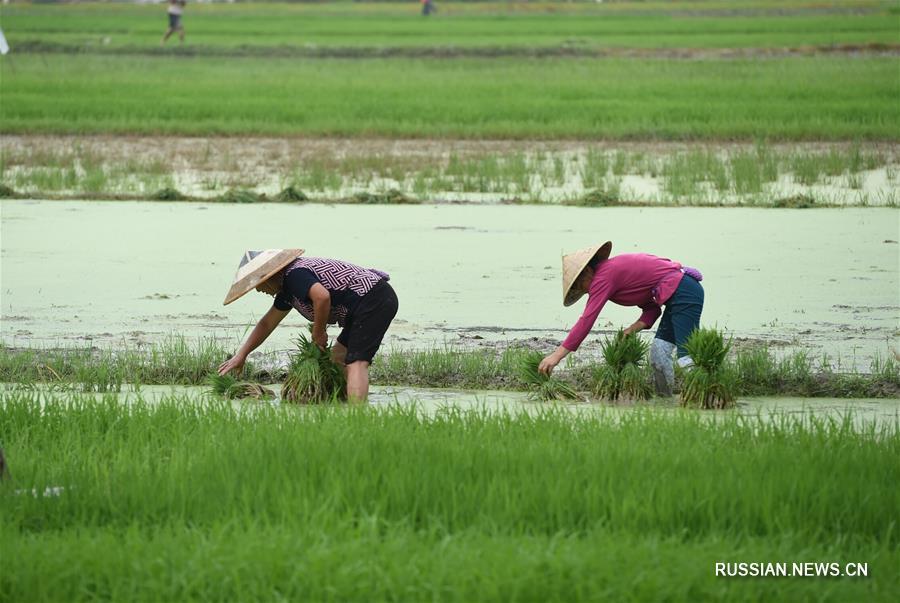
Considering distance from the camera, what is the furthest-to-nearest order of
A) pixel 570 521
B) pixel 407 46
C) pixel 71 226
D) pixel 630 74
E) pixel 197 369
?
pixel 407 46 < pixel 630 74 < pixel 71 226 < pixel 197 369 < pixel 570 521

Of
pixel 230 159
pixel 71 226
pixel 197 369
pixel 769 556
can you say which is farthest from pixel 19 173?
pixel 769 556

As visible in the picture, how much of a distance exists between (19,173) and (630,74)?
38.8ft

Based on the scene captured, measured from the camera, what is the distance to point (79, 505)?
13.3 ft

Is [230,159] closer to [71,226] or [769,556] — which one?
[71,226]

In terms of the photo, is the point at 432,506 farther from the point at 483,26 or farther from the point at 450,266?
the point at 483,26

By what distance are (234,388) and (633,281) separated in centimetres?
172

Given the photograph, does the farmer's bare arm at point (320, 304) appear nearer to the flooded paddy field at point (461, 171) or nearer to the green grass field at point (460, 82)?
the green grass field at point (460, 82)

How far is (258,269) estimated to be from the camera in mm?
5426

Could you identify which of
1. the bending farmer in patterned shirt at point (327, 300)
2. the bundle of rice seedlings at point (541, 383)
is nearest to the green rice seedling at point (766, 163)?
the bundle of rice seedlings at point (541, 383)

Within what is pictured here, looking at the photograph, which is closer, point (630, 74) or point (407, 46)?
point (630, 74)

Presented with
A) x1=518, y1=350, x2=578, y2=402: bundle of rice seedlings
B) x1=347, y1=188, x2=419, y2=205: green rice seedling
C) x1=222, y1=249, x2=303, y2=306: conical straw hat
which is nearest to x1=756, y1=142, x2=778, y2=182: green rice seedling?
x1=347, y1=188, x2=419, y2=205: green rice seedling

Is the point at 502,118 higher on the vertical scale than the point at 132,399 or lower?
higher

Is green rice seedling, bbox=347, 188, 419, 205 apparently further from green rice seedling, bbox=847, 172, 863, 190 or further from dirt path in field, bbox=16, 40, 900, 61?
dirt path in field, bbox=16, 40, 900, 61

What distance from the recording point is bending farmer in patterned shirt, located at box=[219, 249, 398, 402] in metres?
5.45
